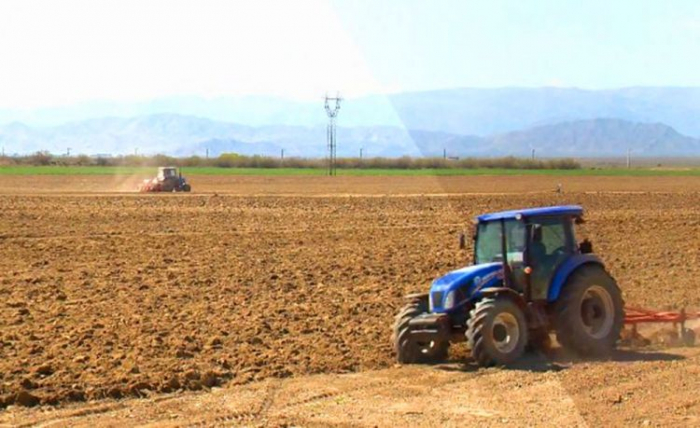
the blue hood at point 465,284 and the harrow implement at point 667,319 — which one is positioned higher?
the blue hood at point 465,284

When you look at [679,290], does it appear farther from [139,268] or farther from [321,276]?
[139,268]

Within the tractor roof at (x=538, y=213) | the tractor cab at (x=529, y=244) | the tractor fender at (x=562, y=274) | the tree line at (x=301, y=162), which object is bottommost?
the tree line at (x=301, y=162)

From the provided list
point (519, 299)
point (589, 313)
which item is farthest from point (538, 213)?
point (589, 313)

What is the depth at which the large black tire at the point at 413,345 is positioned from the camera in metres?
12.3

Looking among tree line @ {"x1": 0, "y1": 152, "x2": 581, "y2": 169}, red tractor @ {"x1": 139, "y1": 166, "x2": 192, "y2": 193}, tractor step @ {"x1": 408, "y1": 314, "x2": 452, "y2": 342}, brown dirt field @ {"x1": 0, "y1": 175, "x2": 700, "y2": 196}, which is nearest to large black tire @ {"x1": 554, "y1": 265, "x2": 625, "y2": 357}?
tractor step @ {"x1": 408, "y1": 314, "x2": 452, "y2": 342}

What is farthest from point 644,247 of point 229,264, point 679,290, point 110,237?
point 110,237

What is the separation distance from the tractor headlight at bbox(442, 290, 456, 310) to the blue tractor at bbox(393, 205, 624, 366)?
1 cm

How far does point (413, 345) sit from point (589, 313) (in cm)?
204

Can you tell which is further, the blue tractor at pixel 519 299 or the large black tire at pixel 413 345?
the large black tire at pixel 413 345

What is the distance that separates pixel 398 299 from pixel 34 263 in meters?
8.68

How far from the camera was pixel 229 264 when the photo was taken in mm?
22000

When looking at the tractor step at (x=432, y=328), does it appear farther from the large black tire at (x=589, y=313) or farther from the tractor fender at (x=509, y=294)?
the large black tire at (x=589, y=313)

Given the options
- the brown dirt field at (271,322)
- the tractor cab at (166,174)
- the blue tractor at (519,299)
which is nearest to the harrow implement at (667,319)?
the brown dirt field at (271,322)

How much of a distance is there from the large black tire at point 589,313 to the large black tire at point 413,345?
131 cm
